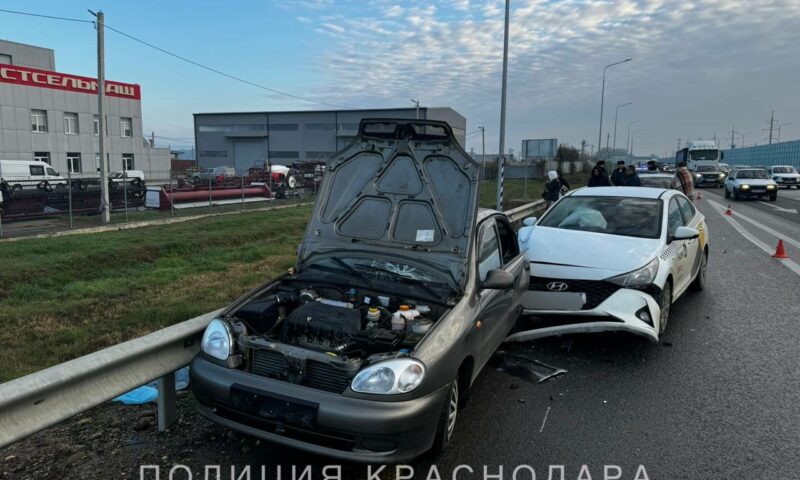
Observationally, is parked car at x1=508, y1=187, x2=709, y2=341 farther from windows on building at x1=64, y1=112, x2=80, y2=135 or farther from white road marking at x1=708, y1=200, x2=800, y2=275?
windows on building at x1=64, y1=112, x2=80, y2=135

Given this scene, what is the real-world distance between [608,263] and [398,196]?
239cm

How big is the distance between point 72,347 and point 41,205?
1394cm

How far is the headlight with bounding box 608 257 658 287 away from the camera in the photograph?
5.41 m

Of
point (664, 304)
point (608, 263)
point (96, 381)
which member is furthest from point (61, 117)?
point (664, 304)

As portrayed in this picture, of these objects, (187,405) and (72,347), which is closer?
(187,405)

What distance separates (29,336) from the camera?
5492 millimetres

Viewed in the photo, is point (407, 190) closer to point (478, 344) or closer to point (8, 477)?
point (478, 344)

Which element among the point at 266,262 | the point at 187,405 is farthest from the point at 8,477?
the point at 266,262

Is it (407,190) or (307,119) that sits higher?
(307,119)

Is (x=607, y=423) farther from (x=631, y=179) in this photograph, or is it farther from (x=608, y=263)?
(x=631, y=179)

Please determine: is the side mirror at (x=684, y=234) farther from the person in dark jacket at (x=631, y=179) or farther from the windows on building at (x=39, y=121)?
the windows on building at (x=39, y=121)

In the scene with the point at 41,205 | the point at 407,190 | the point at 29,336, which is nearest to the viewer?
the point at 407,190

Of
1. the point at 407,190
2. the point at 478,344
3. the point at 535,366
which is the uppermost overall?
the point at 407,190

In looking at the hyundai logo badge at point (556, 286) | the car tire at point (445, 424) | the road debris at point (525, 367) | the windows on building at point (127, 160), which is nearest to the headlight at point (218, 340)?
the car tire at point (445, 424)
